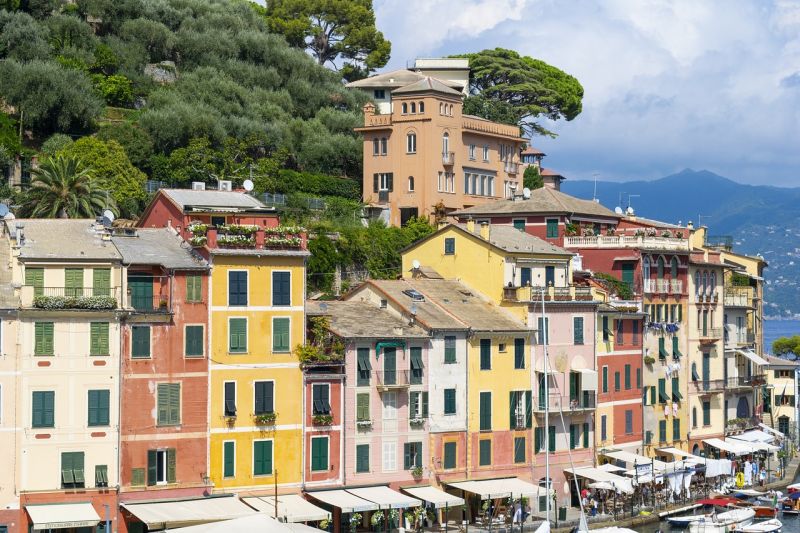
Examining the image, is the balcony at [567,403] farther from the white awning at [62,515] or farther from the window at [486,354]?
the white awning at [62,515]

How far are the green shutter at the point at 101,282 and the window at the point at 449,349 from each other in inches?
677

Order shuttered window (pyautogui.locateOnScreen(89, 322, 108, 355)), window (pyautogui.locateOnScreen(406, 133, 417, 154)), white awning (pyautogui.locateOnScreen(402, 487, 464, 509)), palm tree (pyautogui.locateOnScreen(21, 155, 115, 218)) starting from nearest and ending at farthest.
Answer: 1. shuttered window (pyautogui.locateOnScreen(89, 322, 108, 355))
2. white awning (pyautogui.locateOnScreen(402, 487, 464, 509))
3. palm tree (pyautogui.locateOnScreen(21, 155, 115, 218))
4. window (pyautogui.locateOnScreen(406, 133, 417, 154))

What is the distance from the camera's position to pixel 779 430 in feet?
380

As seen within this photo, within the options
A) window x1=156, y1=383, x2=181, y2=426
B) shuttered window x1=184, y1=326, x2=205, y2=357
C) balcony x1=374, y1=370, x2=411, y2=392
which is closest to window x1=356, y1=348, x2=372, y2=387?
balcony x1=374, y1=370, x2=411, y2=392

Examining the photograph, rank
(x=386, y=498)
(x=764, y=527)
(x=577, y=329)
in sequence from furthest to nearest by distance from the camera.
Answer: (x=577, y=329) → (x=764, y=527) → (x=386, y=498)

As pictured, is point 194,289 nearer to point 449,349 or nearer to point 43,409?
point 43,409

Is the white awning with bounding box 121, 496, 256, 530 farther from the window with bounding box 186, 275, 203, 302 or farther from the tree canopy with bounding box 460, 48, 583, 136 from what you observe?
the tree canopy with bounding box 460, 48, 583, 136

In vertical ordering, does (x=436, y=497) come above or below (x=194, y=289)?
below

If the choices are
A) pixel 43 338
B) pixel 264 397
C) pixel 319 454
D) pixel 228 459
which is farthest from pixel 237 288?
pixel 43 338

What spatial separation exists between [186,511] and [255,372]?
23.9ft

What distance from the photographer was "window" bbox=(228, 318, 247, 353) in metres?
65.6

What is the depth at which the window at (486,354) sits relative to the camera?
246 feet

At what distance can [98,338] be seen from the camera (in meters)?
62.2

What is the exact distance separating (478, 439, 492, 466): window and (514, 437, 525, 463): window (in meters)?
1.78
